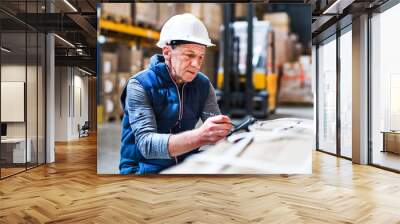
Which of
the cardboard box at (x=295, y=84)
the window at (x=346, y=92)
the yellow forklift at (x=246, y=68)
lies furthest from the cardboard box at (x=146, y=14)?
the window at (x=346, y=92)

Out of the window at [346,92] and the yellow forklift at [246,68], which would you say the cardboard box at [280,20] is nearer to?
the yellow forklift at [246,68]

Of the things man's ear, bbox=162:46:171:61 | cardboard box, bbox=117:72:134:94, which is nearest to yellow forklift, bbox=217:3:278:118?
man's ear, bbox=162:46:171:61

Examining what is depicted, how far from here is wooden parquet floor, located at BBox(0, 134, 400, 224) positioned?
407 cm

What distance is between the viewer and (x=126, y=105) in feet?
18.5

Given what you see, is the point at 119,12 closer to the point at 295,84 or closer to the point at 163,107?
the point at 163,107

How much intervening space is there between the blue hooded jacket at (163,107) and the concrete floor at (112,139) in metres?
0.12

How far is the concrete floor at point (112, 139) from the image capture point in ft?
19.0

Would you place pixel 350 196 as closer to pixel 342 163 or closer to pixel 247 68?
pixel 247 68

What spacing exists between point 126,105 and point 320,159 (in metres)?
4.64

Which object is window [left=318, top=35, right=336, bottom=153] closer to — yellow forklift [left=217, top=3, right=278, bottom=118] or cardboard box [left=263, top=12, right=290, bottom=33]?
cardboard box [left=263, top=12, right=290, bottom=33]

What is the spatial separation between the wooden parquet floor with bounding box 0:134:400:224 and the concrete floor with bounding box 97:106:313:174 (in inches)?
9.2

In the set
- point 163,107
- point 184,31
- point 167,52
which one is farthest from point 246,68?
point 163,107

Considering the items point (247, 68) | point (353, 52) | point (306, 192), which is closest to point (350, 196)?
point (306, 192)

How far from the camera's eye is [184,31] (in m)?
5.67
